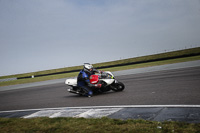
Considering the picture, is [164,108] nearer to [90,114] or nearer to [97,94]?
[90,114]

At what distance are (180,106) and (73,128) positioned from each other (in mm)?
2931

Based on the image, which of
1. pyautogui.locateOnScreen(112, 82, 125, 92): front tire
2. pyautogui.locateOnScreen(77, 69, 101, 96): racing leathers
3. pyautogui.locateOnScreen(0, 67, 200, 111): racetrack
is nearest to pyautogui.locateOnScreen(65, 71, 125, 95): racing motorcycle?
pyautogui.locateOnScreen(112, 82, 125, 92): front tire

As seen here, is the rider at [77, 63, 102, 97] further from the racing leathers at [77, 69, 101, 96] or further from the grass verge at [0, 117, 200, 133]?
the grass verge at [0, 117, 200, 133]

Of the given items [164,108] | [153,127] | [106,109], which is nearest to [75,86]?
[106,109]

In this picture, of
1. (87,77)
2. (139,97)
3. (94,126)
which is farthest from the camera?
(87,77)

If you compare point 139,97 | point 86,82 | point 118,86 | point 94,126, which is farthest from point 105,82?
point 94,126

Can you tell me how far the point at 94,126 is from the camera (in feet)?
16.3

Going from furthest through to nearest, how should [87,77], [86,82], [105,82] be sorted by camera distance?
[86,82], [87,77], [105,82]

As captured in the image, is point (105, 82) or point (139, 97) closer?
point (139, 97)

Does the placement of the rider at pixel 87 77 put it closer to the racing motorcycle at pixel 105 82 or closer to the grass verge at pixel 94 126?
the racing motorcycle at pixel 105 82

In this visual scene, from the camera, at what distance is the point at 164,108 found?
5.96m

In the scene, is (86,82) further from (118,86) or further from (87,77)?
(118,86)

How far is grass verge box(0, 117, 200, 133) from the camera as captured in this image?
166 inches

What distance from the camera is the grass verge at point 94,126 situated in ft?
13.8
